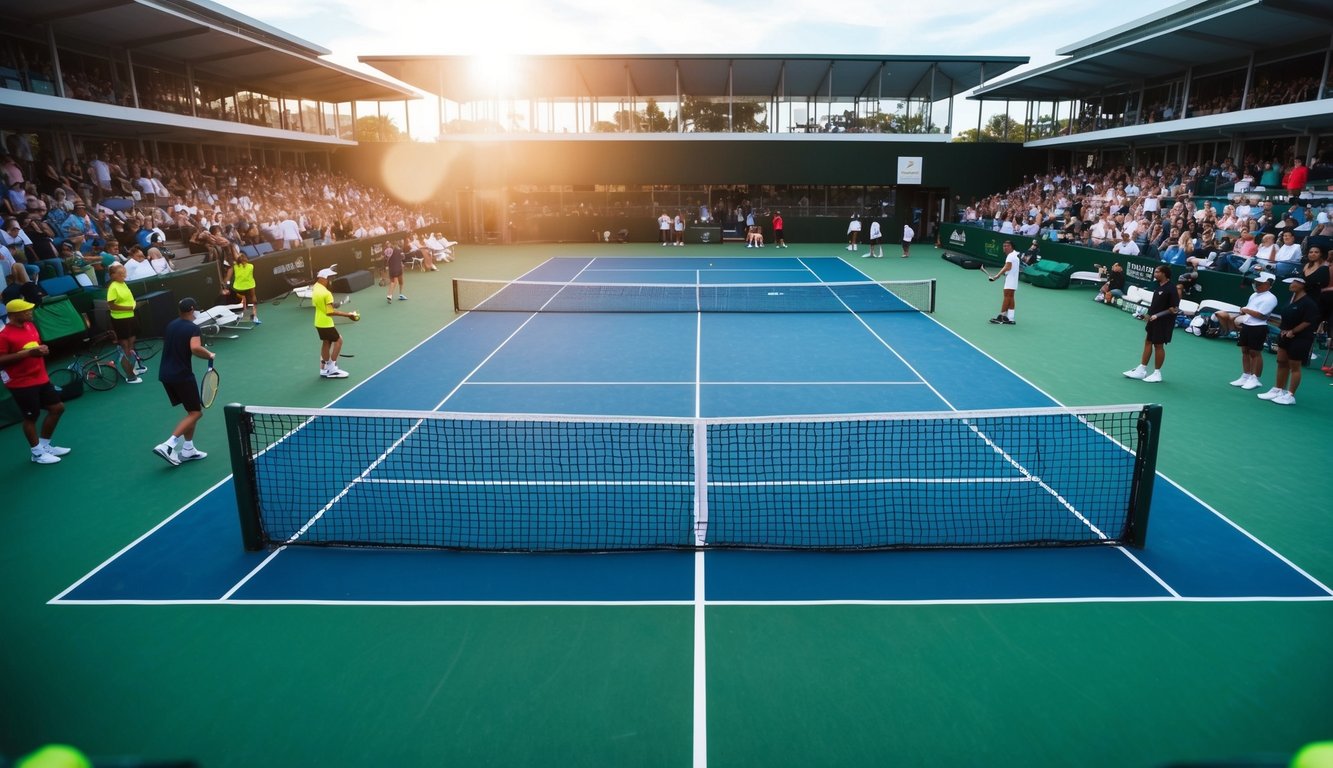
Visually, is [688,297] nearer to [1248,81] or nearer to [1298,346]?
[1298,346]

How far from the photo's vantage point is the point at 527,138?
40.8m

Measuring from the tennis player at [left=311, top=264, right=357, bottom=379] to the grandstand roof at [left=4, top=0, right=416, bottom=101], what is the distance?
45.7 feet

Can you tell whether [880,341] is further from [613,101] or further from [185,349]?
[613,101]

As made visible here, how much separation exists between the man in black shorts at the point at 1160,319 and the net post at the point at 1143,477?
6377mm

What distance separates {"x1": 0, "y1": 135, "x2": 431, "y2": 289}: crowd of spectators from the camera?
1839cm

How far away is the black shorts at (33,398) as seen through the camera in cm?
964

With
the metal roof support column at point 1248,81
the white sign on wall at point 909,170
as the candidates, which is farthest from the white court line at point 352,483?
the white sign on wall at point 909,170

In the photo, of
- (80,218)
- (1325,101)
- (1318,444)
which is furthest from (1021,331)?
(80,218)

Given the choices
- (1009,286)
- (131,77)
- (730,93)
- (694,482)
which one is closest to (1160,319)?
(1009,286)

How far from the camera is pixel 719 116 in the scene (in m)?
41.9

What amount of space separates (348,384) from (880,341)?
34.5 feet

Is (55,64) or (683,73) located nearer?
(55,64)

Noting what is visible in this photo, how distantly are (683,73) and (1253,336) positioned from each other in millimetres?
31488

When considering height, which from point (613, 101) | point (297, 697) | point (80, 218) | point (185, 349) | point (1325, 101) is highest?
point (613, 101)
